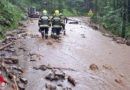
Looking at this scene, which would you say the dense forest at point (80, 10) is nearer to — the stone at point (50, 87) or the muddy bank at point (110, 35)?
the muddy bank at point (110, 35)

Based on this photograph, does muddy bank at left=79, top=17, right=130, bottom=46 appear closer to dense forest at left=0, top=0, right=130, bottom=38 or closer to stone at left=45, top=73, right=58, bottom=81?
dense forest at left=0, top=0, right=130, bottom=38

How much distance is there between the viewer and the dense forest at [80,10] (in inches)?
500

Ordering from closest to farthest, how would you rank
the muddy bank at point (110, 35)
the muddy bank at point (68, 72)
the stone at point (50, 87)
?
the stone at point (50, 87)
the muddy bank at point (68, 72)
the muddy bank at point (110, 35)

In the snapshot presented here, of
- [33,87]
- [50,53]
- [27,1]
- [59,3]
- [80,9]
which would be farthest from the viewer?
[80,9]

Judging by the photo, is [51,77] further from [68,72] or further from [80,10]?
[80,10]

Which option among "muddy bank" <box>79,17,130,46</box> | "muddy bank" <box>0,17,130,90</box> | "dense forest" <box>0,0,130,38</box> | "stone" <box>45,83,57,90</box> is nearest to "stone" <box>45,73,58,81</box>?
"muddy bank" <box>0,17,130,90</box>

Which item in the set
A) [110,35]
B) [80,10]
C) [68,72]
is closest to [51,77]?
[68,72]

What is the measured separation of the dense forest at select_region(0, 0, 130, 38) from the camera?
41.7 feet

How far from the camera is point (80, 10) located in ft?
173

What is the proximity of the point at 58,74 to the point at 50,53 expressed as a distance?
8.40ft

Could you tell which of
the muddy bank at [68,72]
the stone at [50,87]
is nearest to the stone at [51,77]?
the muddy bank at [68,72]

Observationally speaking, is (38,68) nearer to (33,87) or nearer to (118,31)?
(33,87)

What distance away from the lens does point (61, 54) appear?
7.39 metres

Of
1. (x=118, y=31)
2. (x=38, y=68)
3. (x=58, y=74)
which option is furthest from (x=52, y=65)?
(x=118, y=31)
